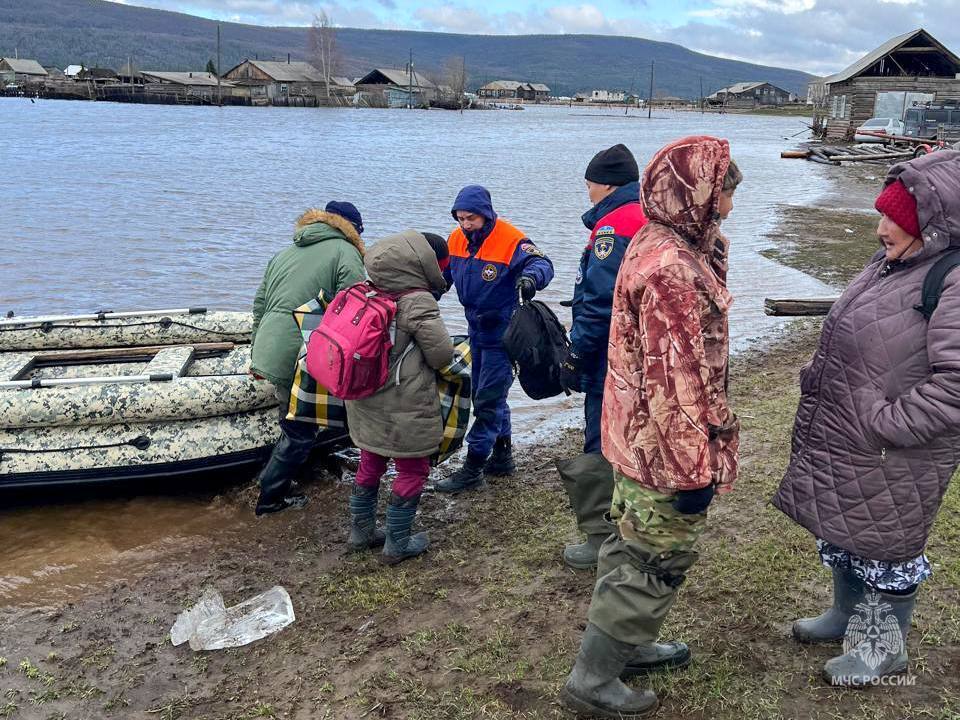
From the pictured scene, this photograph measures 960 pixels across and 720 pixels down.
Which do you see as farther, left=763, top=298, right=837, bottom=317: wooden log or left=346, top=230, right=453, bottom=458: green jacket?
left=763, top=298, right=837, bottom=317: wooden log

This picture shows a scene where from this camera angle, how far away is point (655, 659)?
3.28 m

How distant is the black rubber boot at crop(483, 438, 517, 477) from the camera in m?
5.87

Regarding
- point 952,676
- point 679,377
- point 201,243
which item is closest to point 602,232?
point 679,377

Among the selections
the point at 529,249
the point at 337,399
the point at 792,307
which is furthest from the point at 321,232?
the point at 792,307

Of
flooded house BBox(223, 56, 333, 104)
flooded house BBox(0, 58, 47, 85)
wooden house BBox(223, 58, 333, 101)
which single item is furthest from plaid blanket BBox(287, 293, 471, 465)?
flooded house BBox(0, 58, 47, 85)

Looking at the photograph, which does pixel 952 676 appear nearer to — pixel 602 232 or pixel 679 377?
pixel 679 377

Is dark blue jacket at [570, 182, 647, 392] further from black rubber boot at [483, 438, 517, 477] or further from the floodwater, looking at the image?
the floodwater

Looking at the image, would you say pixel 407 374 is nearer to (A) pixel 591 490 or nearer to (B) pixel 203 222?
(A) pixel 591 490

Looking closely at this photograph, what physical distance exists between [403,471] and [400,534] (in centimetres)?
41

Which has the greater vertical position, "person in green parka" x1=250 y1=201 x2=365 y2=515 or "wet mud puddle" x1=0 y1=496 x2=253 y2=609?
"person in green parka" x1=250 y1=201 x2=365 y2=515

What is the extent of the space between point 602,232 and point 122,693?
3023mm

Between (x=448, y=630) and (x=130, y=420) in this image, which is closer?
(x=448, y=630)

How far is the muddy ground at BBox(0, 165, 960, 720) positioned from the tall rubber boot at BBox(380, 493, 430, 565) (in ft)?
0.26

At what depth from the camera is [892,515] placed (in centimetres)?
280
